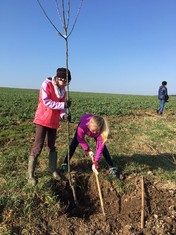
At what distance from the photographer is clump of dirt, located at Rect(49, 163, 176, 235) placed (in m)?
3.77

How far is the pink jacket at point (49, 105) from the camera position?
14.7 feet

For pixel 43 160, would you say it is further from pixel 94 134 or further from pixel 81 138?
pixel 94 134

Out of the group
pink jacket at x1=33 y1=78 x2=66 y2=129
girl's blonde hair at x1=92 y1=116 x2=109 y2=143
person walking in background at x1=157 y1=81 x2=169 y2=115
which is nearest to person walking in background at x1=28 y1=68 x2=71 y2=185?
pink jacket at x1=33 y1=78 x2=66 y2=129

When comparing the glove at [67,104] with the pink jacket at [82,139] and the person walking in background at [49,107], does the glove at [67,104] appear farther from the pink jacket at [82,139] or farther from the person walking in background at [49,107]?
the pink jacket at [82,139]

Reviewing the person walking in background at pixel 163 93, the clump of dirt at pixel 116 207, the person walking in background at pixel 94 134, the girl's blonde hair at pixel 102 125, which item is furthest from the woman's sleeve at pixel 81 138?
the person walking in background at pixel 163 93

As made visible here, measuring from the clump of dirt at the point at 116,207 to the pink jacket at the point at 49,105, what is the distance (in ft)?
4.06

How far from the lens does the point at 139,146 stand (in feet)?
25.6

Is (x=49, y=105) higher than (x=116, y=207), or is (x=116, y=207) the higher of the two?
(x=49, y=105)

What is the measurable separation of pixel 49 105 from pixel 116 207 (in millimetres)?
2081

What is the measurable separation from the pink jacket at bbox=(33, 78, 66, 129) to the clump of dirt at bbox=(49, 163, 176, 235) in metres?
1.24

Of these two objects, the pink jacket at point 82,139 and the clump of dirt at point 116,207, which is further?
the pink jacket at point 82,139

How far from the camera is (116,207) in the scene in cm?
447

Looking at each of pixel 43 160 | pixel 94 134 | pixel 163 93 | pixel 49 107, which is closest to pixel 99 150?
pixel 94 134

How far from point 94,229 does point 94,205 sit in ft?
2.86
